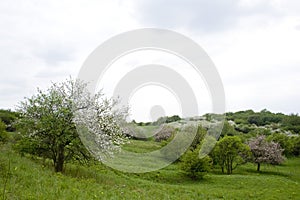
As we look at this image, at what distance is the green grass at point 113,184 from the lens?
10.4 meters

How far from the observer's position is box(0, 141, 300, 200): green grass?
1038 centimetres

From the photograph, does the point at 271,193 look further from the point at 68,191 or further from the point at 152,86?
the point at 68,191

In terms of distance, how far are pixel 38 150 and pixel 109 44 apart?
8.17 meters

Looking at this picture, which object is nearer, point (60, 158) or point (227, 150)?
point (60, 158)

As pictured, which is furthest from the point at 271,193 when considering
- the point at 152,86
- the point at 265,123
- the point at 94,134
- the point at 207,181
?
the point at 265,123

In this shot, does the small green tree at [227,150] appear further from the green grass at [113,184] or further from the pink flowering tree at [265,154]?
the pink flowering tree at [265,154]

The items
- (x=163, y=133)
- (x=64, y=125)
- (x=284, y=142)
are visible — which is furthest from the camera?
(x=284, y=142)

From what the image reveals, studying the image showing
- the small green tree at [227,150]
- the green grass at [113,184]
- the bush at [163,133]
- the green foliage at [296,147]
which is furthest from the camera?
the green foliage at [296,147]

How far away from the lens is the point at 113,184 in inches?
661

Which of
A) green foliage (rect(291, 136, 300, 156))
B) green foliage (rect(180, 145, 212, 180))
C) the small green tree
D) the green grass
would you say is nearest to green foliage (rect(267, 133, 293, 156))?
green foliage (rect(291, 136, 300, 156))

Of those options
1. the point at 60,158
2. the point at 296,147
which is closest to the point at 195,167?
the point at 60,158

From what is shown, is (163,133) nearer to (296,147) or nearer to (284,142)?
(284,142)

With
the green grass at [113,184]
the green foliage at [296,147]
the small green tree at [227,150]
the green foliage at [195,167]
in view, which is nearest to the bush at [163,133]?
the green grass at [113,184]

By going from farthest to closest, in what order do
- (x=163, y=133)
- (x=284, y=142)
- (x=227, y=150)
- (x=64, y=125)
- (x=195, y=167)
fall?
(x=284, y=142) < (x=163, y=133) < (x=227, y=150) < (x=195, y=167) < (x=64, y=125)
